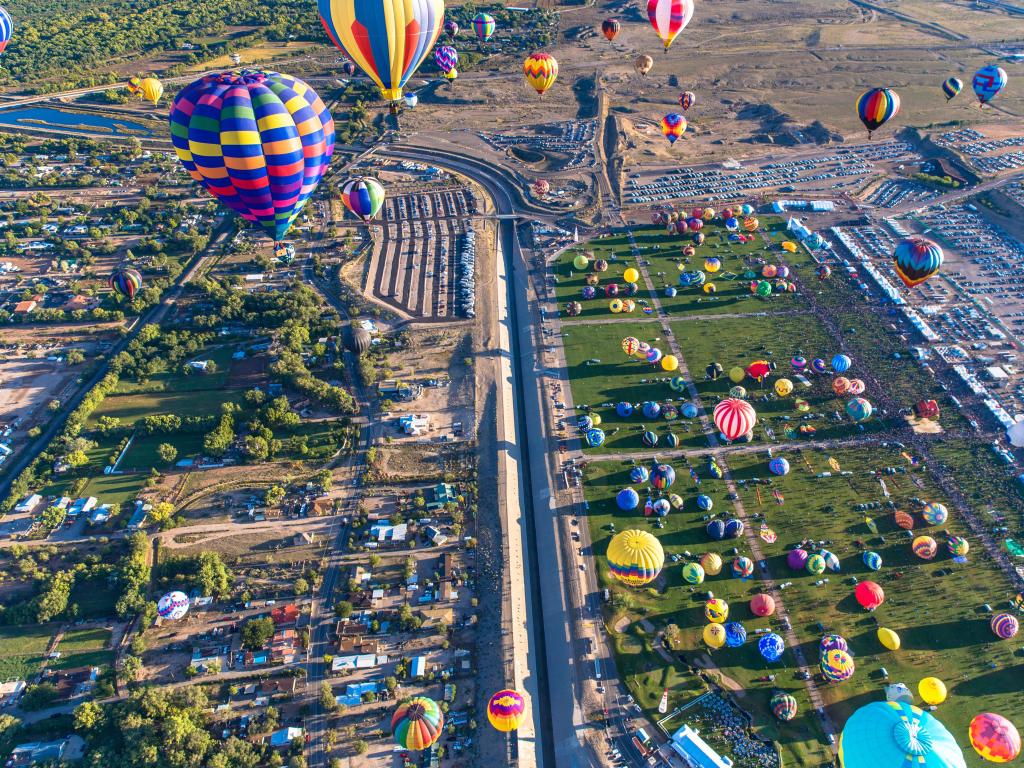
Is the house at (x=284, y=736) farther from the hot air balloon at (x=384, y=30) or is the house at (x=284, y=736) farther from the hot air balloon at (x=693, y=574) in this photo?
the hot air balloon at (x=384, y=30)

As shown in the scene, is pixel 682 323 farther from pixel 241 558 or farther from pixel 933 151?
pixel 933 151

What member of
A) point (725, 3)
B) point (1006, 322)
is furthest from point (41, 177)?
point (725, 3)

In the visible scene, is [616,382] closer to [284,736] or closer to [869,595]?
[869,595]

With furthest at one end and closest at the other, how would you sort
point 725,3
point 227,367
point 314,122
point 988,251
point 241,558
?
point 725,3, point 988,251, point 227,367, point 314,122, point 241,558

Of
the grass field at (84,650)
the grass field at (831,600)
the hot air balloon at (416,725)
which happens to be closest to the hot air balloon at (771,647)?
the grass field at (831,600)

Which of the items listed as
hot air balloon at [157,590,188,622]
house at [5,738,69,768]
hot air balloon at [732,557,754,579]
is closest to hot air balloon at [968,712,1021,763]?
hot air balloon at [732,557,754,579]

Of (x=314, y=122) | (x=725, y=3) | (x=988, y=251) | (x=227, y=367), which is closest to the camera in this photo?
(x=314, y=122)

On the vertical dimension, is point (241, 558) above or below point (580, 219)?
below
